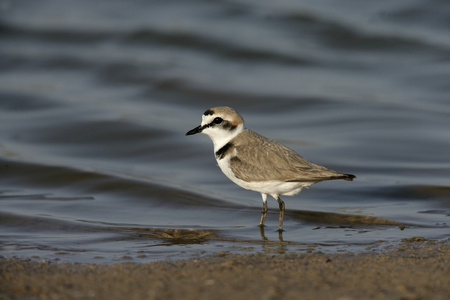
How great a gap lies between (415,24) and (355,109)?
6172mm

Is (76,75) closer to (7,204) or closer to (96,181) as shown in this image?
(96,181)

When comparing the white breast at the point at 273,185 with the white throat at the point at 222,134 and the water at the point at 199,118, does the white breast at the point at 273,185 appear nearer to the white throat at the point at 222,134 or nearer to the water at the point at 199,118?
the white throat at the point at 222,134

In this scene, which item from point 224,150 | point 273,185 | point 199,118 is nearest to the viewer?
point 273,185

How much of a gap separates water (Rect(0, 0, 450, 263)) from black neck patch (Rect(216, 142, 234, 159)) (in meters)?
0.87

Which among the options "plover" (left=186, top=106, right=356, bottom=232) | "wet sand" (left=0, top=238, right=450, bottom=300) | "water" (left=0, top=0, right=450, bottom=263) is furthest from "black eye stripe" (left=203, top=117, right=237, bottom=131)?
"wet sand" (left=0, top=238, right=450, bottom=300)

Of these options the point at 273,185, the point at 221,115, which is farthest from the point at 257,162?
the point at 221,115

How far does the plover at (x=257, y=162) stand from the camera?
7.00m

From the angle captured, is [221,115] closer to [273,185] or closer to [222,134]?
[222,134]

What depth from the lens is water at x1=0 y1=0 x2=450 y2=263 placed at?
7.55m

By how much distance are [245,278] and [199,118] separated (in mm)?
8806

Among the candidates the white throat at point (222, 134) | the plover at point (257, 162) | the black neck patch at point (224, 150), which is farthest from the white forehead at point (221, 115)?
the black neck patch at point (224, 150)

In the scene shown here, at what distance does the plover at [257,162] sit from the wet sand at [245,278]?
1331 millimetres

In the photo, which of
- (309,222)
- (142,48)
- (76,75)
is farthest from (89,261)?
(142,48)

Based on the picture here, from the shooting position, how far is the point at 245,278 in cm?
474
